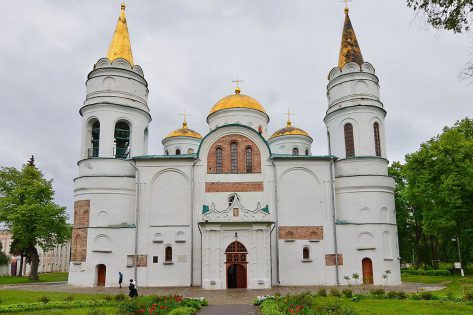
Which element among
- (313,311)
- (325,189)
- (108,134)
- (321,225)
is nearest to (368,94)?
(325,189)

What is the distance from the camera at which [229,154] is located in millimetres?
30375

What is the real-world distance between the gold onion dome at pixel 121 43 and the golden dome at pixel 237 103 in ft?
26.2

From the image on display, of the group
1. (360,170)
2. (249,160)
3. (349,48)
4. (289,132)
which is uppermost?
(349,48)

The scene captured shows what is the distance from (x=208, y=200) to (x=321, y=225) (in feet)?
26.4

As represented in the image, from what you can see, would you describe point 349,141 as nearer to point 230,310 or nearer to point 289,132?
point 289,132

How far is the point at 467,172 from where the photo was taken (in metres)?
30.4

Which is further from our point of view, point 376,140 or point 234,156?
point 376,140

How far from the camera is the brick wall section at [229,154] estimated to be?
3020 cm

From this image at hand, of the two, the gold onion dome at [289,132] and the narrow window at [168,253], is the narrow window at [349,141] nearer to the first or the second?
the gold onion dome at [289,132]

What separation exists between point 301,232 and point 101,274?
1380cm

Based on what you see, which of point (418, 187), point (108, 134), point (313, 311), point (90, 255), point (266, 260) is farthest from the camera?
point (418, 187)

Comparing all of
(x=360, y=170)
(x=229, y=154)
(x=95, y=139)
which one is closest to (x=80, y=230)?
(x=95, y=139)

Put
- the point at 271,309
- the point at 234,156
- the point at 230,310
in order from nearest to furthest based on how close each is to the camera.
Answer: the point at 271,309 < the point at 230,310 < the point at 234,156

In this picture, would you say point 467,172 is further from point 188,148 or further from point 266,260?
point 188,148
